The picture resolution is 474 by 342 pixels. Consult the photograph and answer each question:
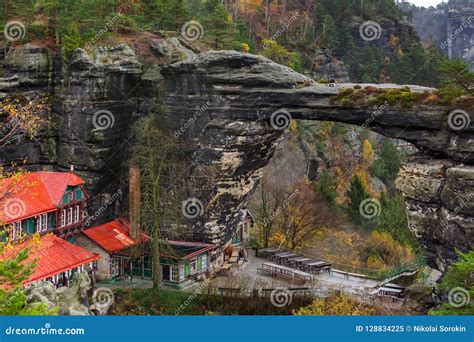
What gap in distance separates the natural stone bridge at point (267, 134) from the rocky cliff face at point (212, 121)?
51 mm

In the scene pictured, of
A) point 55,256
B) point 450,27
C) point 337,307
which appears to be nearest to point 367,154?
point 337,307

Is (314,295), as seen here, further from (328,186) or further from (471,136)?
(328,186)

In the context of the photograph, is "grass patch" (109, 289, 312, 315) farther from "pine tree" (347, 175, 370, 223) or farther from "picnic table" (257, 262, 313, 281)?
"pine tree" (347, 175, 370, 223)

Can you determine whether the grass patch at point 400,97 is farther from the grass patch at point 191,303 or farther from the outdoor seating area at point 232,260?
the outdoor seating area at point 232,260

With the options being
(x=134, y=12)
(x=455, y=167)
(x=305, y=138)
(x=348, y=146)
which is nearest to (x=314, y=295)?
(x=455, y=167)

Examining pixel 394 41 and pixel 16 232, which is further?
pixel 394 41

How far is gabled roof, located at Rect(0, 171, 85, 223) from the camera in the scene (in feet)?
76.5

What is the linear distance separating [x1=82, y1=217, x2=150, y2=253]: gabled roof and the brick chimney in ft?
1.07

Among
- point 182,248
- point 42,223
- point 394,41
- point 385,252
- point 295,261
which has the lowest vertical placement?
point 385,252

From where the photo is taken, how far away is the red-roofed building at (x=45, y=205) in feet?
77.3

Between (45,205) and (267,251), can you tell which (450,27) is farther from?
(45,205)

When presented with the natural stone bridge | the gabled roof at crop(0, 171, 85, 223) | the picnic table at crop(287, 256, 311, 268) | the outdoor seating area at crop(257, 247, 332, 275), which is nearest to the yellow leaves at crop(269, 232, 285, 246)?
the outdoor seating area at crop(257, 247, 332, 275)

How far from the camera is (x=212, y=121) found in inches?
1124

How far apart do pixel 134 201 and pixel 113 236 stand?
2.32 metres
